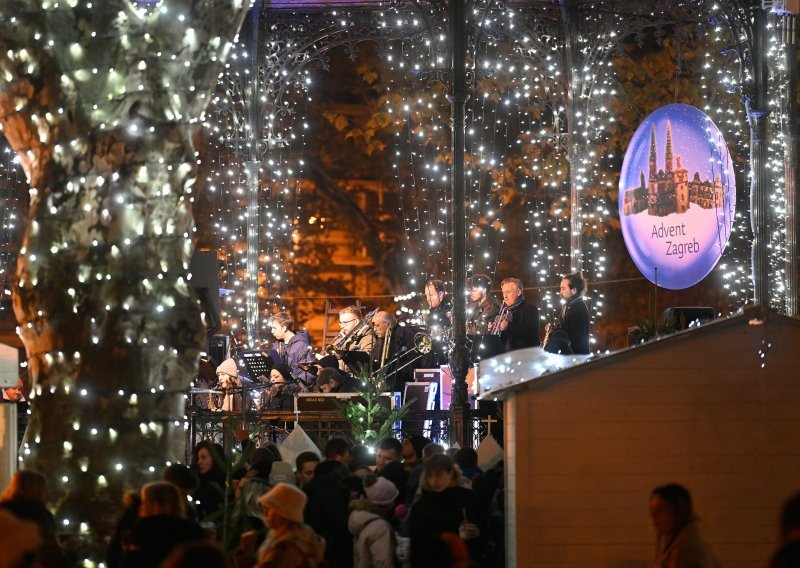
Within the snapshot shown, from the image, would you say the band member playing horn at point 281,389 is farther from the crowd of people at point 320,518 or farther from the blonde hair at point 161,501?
the blonde hair at point 161,501

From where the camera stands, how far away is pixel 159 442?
9.42 meters

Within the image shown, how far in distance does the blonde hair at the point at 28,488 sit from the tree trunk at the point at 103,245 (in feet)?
4.37

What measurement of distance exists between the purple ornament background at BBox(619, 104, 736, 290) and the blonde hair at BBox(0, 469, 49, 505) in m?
10.1

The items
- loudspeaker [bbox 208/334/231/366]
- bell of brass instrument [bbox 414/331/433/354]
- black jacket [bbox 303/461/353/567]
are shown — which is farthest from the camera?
loudspeaker [bbox 208/334/231/366]

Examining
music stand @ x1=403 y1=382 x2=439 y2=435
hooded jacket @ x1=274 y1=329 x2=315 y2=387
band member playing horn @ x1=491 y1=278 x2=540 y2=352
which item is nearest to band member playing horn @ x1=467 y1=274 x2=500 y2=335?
band member playing horn @ x1=491 y1=278 x2=540 y2=352

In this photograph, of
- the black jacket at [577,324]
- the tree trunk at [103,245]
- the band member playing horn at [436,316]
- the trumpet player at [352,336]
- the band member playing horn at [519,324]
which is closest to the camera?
the tree trunk at [103,245]

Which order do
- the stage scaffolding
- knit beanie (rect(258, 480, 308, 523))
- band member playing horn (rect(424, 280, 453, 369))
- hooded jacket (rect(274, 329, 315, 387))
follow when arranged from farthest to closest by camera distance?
hooded jacket (rect(274, 329, 315, 387)) → band member playing horn (rect(424, 280, 453, 369)) → the stage scaffolding → knit beanie (rect(258, 480, 308, 523))

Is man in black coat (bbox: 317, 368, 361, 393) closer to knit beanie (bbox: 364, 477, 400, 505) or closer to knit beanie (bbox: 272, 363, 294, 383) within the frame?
knit beanie (bbox: 272, 363, 294, 383)

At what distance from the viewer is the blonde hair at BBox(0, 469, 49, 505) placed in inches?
308

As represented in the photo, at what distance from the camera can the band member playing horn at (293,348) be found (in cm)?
1911

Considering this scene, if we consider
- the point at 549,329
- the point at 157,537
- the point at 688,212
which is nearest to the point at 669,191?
the point at 688,212

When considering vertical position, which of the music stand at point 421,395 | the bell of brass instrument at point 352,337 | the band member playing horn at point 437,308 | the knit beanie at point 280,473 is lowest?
the knit beanie at point 280,473

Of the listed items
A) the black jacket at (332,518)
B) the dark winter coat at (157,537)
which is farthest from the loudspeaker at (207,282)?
the dark winter coat at (157,537)

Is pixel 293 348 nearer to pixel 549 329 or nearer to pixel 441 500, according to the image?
pixel 549 329
